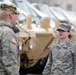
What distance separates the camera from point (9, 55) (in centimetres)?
488

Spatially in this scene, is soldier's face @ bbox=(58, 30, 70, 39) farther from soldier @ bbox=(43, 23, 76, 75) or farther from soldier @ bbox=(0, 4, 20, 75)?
soldier @ bbox=(0, 4, 20, 75)

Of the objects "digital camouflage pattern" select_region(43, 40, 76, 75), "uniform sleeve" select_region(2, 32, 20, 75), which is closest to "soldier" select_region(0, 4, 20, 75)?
"uniform sleeve" select_region(2, 32, 20, 75)

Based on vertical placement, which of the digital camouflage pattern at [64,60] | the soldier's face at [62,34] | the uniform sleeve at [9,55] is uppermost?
the uniform sleeve at [9,55]

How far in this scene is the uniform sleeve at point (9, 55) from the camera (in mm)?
4844

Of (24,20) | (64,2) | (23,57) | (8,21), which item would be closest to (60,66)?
(8,21)

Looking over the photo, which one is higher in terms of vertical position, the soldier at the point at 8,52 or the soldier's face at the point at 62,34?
the soldier at the point at 8,52

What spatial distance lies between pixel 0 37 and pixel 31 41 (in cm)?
442

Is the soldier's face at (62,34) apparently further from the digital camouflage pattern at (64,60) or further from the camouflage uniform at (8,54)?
the camouflage uniform at (8,54)

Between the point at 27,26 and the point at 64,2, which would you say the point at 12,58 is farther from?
the point at 64,2

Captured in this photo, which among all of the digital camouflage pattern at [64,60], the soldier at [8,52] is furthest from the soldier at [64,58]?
the soldier at [8,52]

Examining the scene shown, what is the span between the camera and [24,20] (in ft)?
37.0

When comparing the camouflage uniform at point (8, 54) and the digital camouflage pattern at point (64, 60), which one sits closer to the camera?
the camouflage uniform at point (8, 54)

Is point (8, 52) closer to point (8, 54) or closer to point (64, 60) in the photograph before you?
point (8, 54)

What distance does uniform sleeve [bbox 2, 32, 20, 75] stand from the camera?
Result: 4.84 metres
